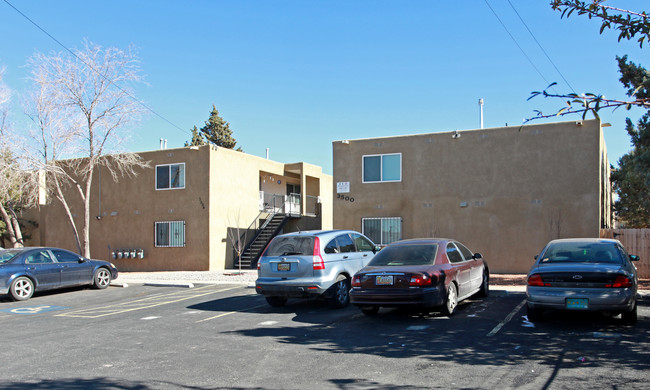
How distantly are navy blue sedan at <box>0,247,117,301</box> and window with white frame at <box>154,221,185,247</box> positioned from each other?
730cm

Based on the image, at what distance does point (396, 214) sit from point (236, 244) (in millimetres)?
8015

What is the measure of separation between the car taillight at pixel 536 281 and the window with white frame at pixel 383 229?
11.1 meters

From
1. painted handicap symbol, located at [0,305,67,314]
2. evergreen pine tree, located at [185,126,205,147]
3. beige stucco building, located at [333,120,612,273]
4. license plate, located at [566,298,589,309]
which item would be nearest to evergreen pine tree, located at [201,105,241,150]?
evergreen pine tree, located at [185,126,205,147]

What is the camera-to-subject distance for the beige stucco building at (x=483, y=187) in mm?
17797

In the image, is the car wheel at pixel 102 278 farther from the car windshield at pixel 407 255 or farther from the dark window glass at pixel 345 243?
the car windshield at pixel 407 255

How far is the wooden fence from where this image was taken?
54.8ft

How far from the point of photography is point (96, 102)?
2055 centimetres

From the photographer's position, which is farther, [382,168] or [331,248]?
[382,168]

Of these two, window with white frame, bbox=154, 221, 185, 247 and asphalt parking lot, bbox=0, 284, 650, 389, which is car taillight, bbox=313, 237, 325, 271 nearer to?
asphalt parking lot, bbox=0, 284, 650, 389

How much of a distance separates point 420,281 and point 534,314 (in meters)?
1.95

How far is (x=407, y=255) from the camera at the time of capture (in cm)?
1030

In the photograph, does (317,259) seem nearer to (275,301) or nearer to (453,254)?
(275,301)

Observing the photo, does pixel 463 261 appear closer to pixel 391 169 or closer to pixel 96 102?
pixel 391 169

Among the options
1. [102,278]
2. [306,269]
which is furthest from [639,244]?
[102,278]
